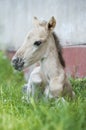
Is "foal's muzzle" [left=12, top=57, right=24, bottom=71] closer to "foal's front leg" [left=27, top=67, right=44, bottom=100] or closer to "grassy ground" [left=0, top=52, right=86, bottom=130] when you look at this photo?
"foal's front leg" [left=27, top=67, right=44, bottom=100]

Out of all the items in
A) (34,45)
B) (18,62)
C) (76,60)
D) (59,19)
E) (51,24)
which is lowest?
(76,60)

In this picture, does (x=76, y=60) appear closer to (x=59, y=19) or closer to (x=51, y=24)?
(x=59, y=19)

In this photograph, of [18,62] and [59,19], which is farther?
[59,19]

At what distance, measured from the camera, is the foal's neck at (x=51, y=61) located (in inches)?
220

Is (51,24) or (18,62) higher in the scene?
(51,24)

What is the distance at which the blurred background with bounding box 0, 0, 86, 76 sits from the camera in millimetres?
8383

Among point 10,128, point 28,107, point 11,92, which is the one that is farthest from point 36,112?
point 11,92

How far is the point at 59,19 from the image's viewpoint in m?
8.84

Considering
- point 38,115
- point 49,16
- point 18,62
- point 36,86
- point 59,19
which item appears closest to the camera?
point 38,115

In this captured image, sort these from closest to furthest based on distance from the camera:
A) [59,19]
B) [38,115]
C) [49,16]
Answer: [38,115] < [59,19] < [49,16]

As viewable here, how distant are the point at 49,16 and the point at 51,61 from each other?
3.39 meters

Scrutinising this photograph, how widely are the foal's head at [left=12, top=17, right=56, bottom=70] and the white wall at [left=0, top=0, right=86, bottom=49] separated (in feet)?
8.14

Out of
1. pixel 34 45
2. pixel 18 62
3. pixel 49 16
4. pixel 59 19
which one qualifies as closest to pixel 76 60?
pixel 59 19

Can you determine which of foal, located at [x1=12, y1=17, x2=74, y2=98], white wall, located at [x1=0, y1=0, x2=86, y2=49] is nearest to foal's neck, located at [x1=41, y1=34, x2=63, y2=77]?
foal, located at [x1=12, y1=17, x2=74, y2=98]
